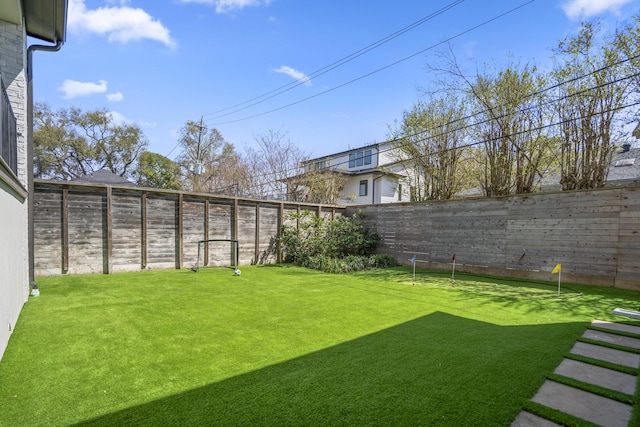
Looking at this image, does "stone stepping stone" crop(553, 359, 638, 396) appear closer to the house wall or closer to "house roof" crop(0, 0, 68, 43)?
the house wall

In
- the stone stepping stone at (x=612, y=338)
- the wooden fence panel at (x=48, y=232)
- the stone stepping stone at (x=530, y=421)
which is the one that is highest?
the wooden fence panel at (x=48, y=232)

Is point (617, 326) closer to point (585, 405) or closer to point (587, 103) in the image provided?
point (585, 405)

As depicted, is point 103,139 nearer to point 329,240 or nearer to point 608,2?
point 329,240

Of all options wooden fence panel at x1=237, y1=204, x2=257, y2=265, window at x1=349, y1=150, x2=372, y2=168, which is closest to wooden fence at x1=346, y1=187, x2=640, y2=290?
wooden fence panel at x1=237, y1=204, x2=257, y2=265

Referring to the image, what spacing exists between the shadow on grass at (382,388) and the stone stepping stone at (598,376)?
3.7 inches

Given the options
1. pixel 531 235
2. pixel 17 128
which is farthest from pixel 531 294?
pixel 17 128

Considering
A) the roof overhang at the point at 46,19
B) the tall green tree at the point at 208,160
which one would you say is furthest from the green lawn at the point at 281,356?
the tall green tree at the point at 208,160

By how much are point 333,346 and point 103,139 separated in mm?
23872

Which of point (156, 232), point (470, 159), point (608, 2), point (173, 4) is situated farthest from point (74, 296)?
point (608, 2)

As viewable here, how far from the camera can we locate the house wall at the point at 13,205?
8.42 ft

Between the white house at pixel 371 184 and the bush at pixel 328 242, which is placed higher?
the white house at pixel 371 184

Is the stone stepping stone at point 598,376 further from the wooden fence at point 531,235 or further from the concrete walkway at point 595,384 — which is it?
the wooden fence at point 531,235

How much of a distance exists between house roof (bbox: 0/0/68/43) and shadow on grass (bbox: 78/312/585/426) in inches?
197

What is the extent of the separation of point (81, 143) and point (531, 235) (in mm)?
24341
